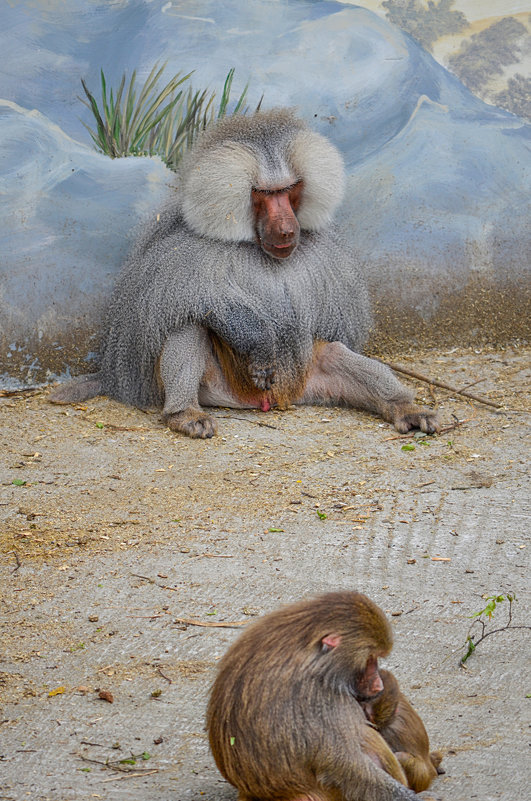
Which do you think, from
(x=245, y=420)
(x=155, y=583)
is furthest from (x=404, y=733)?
(x=245, y=420)

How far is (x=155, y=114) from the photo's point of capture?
5973 mm

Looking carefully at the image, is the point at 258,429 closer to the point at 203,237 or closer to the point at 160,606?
the point at 203,237

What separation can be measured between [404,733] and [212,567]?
1.41 m

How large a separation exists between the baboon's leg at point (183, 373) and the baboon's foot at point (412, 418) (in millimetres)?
963

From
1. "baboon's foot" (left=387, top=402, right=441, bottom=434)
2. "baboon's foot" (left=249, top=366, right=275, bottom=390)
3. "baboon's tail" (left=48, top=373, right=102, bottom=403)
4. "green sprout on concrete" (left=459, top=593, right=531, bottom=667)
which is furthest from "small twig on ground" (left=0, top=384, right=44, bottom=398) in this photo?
"green sprout on concrete" (left=459, top=593, right=531, bottom=667)

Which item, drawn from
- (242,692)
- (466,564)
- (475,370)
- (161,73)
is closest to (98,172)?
(161,73)

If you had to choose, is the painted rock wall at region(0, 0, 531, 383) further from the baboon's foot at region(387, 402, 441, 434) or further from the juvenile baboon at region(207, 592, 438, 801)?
the juvenile baboon at region(207, 592, 438, 801)

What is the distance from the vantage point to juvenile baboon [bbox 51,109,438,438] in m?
5.28

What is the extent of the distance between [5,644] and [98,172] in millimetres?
3529

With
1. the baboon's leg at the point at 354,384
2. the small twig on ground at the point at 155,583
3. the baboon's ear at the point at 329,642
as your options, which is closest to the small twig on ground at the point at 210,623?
the small twig on ground at the point at 155,583

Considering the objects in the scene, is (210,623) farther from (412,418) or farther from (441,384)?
(441,384)

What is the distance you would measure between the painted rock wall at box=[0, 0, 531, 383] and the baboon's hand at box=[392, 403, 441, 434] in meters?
1.27

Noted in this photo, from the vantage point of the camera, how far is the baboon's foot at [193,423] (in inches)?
201

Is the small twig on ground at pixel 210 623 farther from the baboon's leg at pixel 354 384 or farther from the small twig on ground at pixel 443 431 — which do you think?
the baboon's leg at pixel 354 384
